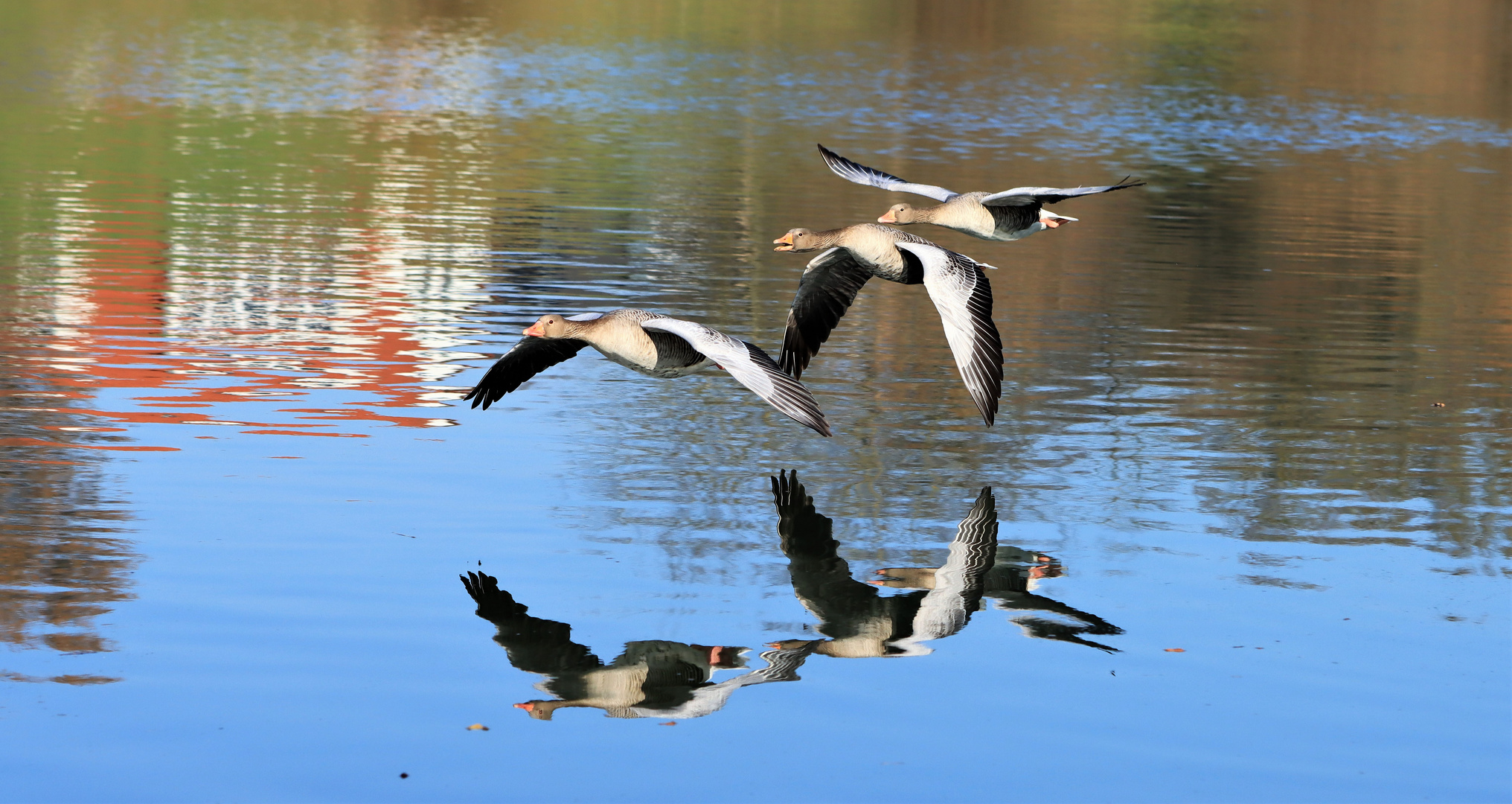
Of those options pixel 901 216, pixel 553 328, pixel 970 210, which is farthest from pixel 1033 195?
pixel 553 328

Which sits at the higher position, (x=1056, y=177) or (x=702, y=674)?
(x=1056, y=177)

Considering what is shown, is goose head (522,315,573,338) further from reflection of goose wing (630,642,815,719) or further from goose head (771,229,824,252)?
reflection of goose wing (630,642,815,719)

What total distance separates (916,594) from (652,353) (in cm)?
287

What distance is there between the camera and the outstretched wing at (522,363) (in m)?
13.2

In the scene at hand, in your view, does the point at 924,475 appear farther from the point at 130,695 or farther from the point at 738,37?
the point at 738,37

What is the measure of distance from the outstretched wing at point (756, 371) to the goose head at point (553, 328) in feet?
2.33

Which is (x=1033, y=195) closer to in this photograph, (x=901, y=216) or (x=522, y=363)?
(x=901, y=216)

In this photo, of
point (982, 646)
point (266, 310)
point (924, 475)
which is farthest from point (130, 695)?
point (266, 310)

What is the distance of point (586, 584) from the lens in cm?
1123

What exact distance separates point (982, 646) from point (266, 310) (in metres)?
13.2

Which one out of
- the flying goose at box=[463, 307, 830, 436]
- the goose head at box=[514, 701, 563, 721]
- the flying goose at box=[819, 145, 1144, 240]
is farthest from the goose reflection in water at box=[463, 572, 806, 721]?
the flying goose at box=[819, 145, 1144, 240]

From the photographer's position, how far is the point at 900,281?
1479cm

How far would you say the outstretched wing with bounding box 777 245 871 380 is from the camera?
1519 cm

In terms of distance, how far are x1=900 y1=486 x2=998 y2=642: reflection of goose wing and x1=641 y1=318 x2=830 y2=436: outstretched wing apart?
1290 mm
